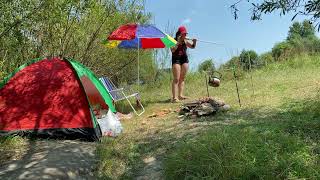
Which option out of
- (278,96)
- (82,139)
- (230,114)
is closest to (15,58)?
(82,139)

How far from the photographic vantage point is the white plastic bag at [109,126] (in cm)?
650

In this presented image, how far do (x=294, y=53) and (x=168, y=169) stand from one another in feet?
43.9

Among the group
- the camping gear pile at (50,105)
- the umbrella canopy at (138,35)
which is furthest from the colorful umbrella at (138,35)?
the camping gear pile at (50,105)

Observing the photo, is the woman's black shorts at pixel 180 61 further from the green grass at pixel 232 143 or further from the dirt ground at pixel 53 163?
the dirt ground at pixel 53 163

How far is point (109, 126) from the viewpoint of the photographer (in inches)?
260

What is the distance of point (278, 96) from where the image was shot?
27.8 ft

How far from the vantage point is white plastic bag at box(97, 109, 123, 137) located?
6.50m

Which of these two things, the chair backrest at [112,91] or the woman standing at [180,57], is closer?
the chair backrest at [112,91]

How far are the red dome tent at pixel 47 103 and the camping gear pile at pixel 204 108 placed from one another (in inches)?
63.2

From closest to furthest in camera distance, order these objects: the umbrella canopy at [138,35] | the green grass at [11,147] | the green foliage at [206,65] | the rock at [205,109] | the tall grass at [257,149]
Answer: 1. the tall grass at [257,149]
2. the green grass at [11,147]
3. the rock at [205,109]
4. the umbrella canopy at [138,35]
5. the green foliage at [206,65]

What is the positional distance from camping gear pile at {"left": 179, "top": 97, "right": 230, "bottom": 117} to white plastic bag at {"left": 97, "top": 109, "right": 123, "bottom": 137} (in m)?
1.20

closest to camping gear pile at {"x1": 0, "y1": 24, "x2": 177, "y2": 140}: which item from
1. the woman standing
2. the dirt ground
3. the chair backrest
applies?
the dirt ground

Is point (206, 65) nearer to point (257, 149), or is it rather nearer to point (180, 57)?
point (180, 57)

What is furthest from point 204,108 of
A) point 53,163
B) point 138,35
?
point 53,163
